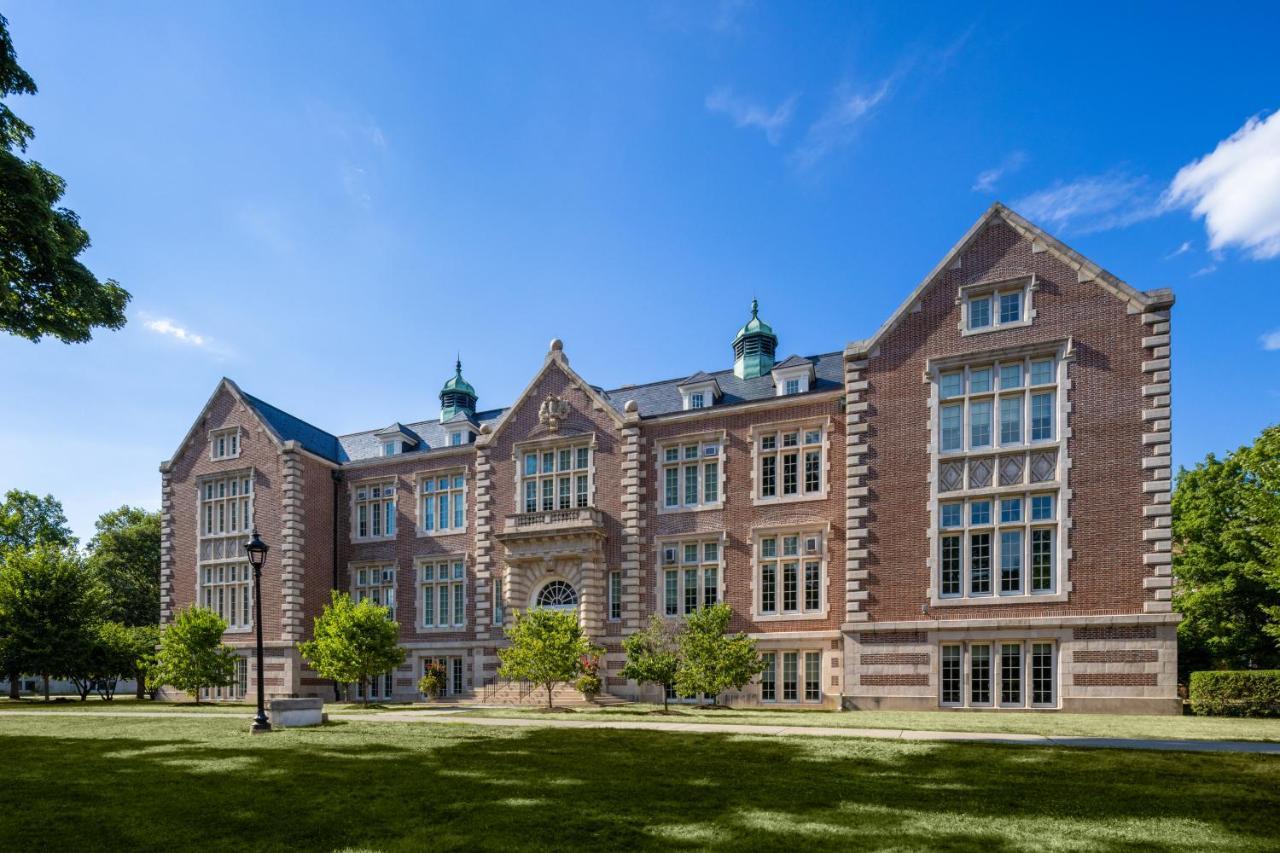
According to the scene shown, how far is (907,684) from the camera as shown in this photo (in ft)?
94.1

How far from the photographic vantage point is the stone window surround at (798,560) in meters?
32.2

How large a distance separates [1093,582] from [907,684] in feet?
22.8

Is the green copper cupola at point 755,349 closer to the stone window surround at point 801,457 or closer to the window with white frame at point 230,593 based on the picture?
the stone window surround at point 801,457

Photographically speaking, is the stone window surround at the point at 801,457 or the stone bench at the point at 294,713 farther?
the stone window surround at the point at 801,457

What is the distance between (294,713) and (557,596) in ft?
54.9

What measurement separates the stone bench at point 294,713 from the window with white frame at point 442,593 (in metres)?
17.3

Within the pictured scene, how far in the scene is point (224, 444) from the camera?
4441 cm

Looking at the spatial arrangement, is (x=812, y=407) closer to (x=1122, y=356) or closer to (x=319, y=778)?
(x=1122, y=356)

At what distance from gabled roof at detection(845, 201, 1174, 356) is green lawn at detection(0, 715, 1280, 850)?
17.7m

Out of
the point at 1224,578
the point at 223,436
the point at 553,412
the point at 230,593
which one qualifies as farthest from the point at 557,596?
the point at 1224,578

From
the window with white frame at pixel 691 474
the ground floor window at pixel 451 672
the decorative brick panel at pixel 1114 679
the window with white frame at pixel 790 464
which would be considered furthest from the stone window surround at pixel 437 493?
the decorative brick panel at pixel 1114 679

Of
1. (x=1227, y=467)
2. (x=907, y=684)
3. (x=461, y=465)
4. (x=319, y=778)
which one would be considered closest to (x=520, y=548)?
(x=461, y=465)

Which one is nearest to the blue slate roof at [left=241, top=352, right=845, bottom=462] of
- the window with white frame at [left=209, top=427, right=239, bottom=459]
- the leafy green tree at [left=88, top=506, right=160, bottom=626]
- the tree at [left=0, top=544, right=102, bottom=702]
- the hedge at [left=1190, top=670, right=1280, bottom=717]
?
the window with white frame at [left=209, top=427, right=239, bottom=459]

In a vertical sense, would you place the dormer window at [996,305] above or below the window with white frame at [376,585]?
above
